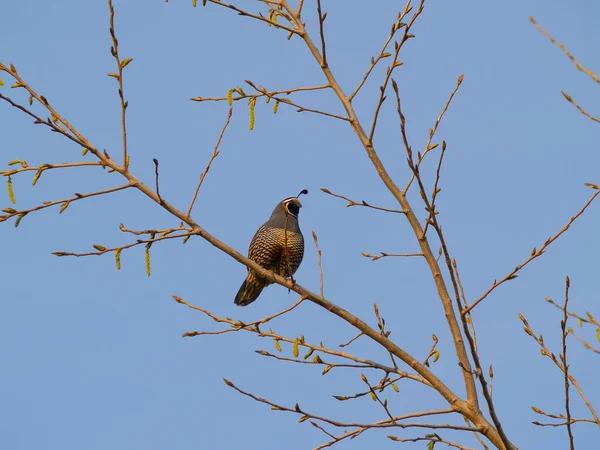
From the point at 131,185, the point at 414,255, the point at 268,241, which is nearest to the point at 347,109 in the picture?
the point at 414,255

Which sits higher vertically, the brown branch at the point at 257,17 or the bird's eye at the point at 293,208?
the bird's eye at the point at 293,208

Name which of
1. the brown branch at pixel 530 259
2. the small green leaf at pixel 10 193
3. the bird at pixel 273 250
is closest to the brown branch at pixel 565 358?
the brown branch at pixel 530 259

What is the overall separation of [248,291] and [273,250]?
0.64m

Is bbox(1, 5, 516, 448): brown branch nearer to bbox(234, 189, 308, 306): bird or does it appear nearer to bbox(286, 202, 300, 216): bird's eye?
bbox(234, 189, 308, 306): bird

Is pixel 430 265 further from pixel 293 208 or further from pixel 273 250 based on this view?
pixel 293 208

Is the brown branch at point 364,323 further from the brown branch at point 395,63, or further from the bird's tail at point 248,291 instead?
the bird's tail at point 248,291

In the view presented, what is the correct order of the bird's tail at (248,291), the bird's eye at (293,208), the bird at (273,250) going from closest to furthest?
the bird at (273,250) → the bird's tail at (248,291) → the bird's eye at (293,208)

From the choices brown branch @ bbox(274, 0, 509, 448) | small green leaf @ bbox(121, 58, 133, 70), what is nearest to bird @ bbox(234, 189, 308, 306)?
brown branch @ bbox(274, 0, 509, 448)

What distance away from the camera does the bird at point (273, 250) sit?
380 inches

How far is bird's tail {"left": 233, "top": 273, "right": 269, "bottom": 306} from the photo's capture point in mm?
9891

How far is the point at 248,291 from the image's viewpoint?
10.0 m

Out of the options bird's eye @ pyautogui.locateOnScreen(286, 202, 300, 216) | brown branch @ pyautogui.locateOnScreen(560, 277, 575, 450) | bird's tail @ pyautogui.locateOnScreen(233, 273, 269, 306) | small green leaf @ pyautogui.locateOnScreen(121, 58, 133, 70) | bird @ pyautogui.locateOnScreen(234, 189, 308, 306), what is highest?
bird's eye @ pyautogui.locateOnScreen(286, 202, 300, 216)

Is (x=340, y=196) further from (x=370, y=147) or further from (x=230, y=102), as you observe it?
(x=230, y=102)

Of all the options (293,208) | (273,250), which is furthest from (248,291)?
(293,208)
